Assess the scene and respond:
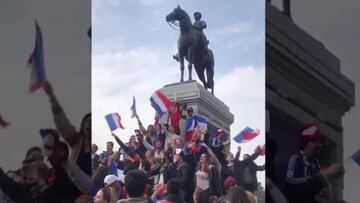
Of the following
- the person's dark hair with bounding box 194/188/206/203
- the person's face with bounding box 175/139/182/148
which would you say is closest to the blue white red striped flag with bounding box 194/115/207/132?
the person's face with bounding box 175/139/182/148

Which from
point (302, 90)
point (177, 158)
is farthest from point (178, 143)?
point (302, 90)

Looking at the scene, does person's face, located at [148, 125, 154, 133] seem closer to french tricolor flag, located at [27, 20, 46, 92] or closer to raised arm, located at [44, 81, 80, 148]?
raised arm, located at [44, 81, 80, 148]

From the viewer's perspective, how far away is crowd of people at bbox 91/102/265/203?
4895 millimetres

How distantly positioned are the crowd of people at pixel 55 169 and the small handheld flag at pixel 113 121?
143 millimetres

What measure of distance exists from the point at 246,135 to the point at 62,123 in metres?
1.23

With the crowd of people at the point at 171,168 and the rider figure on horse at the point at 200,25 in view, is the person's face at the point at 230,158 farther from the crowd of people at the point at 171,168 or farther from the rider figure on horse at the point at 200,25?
the rider figure on horse at the point at 200,25

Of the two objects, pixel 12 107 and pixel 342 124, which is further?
pixel 12 107

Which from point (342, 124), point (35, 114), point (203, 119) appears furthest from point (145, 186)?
point (342, 124)

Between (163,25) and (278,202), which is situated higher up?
(163,25)

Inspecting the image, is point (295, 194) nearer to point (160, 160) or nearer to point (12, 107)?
point (160, 160)

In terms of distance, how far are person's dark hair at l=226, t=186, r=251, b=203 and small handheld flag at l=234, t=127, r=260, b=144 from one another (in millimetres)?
275

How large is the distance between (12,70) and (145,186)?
122 cm

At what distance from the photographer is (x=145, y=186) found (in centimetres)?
511

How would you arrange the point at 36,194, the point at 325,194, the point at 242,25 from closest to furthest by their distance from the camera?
the point at 325,194, the point at 242,25, the point at 36,194
